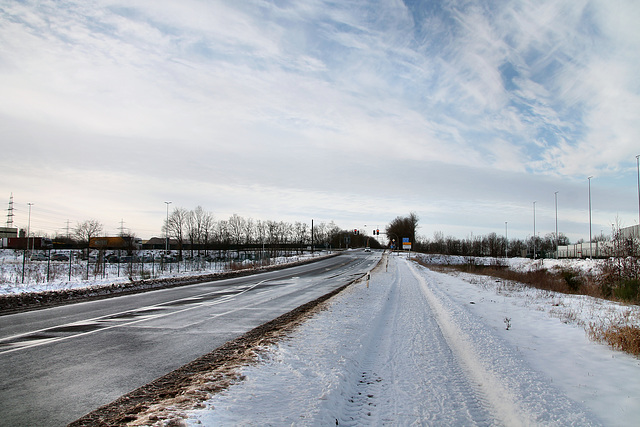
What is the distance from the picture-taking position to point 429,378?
20.8ft

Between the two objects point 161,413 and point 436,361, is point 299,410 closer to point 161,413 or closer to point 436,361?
point 161,413

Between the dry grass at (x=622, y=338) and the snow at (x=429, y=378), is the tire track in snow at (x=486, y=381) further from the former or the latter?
the dry grass at (x=622, y=338)

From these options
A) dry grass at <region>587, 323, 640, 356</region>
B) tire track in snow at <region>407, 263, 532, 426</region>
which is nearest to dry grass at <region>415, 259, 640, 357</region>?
dry grass at <region>587, 323, 640, 356</region>

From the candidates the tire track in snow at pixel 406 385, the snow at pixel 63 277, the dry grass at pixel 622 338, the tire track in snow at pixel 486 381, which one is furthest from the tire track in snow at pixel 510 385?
the snow at pixel 63 277

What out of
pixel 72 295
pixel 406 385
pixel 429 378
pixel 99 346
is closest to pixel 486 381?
pixel 429 378

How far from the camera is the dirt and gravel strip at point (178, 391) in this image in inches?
172

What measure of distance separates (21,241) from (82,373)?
389 feet

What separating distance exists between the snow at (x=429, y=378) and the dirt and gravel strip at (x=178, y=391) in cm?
27

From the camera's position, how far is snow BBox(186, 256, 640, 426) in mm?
4840

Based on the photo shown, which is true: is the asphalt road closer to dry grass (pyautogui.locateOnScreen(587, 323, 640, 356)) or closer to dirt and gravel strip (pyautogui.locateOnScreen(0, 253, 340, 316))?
dirt and gravel strip (pyautogui.locateOnScreen(0, 253, 340, 316))

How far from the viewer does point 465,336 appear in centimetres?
958

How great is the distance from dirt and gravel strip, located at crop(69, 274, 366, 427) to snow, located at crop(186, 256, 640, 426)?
267 mm

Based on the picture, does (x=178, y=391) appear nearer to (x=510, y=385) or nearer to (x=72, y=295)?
(x=510, y=385)

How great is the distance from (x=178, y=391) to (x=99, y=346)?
12.4 feet
